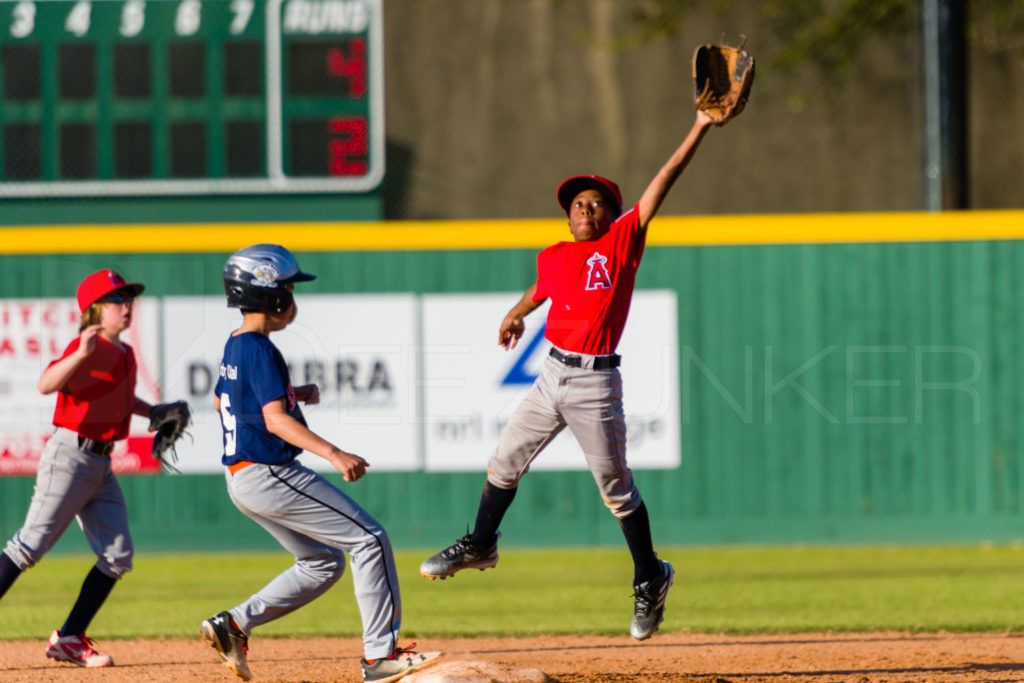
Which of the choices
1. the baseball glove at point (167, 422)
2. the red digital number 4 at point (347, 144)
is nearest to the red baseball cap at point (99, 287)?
the baseball glove at point (167, 422)

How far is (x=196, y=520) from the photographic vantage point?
1030 cm

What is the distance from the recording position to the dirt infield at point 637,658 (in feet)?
18.1

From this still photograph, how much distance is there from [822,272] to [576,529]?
2.83 meters

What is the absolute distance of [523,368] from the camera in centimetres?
1019

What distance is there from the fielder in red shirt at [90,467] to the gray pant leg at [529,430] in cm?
168

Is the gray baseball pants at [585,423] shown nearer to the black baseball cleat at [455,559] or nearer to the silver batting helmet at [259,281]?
the black baseball cleat at [455,559]

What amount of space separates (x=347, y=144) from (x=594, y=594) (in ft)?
19.3

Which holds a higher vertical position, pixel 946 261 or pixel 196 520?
pixel 946 261

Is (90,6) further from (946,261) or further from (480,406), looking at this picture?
(946,261)

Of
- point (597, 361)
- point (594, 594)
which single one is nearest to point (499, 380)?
point (594, 594)

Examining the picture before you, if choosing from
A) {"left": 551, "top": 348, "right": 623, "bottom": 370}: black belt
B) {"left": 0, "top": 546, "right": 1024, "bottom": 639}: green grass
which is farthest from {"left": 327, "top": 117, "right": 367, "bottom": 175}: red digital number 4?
{"left": 551, "top": 348, "right": 623, "bottom": 370}: black belt

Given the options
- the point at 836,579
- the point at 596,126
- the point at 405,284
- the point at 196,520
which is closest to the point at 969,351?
the point at 836,579

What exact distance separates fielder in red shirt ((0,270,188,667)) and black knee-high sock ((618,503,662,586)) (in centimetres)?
222

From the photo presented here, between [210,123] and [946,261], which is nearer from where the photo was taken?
[946,261]
